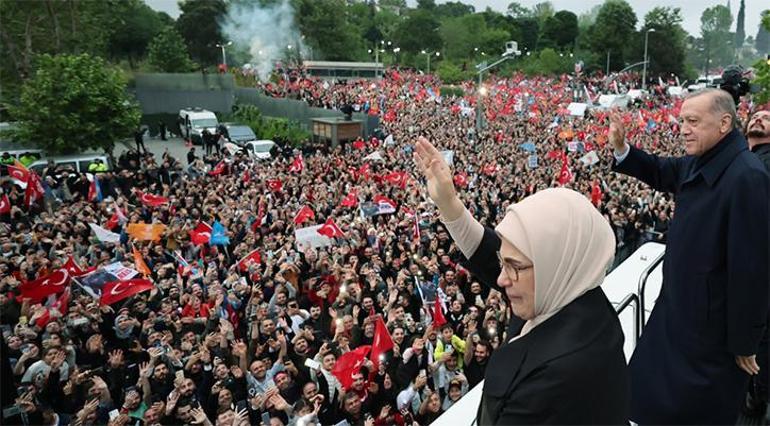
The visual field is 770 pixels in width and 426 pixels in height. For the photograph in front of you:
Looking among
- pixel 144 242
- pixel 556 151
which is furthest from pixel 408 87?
pixel 144 242

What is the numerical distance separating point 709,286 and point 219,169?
16544 millimetres

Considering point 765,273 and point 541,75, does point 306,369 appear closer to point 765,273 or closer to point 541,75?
point 765,273

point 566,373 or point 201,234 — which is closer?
point 566,373

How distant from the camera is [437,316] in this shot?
22.8 feet

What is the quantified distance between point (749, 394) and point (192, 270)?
7753mm

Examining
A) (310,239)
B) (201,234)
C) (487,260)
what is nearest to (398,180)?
(310,239)

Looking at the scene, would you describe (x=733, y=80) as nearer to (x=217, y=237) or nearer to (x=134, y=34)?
(x=217, y=237)

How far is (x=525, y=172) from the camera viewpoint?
677 inches

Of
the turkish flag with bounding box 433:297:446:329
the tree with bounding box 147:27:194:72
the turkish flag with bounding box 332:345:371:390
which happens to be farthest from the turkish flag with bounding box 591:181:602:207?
the tree with bounding box 147:27:194:72

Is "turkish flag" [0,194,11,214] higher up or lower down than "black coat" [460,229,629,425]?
lower down

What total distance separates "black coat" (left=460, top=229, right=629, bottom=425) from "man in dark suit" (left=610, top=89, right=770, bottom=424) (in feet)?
3.08

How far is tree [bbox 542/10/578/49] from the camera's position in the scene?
80062 mm

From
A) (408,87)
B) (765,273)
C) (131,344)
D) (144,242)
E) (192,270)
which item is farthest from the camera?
(408,87)

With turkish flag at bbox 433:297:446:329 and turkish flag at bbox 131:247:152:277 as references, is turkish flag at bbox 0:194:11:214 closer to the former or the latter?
turkish flag at bbox 131:247:152:277
